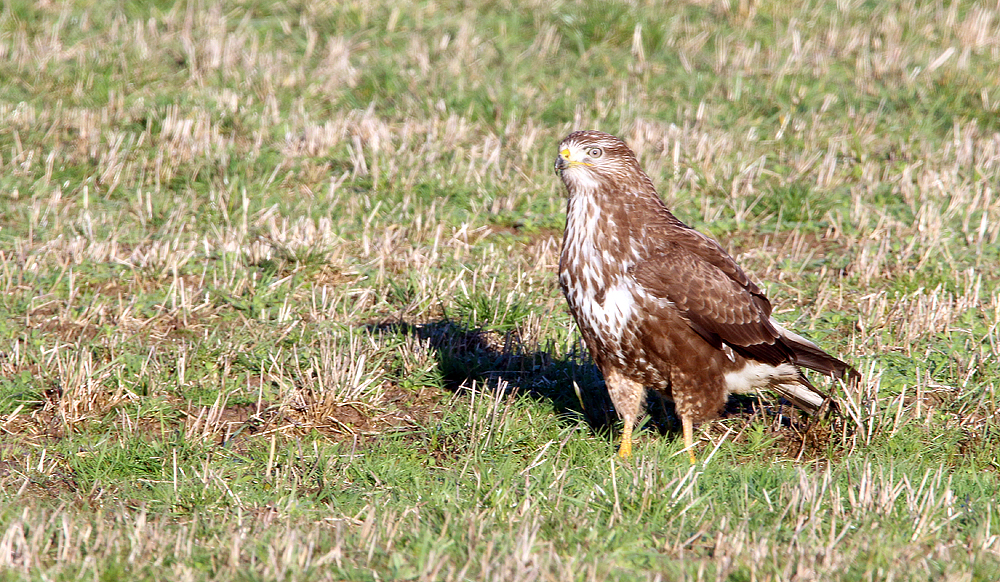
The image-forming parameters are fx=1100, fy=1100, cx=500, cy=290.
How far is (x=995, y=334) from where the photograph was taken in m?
6.09

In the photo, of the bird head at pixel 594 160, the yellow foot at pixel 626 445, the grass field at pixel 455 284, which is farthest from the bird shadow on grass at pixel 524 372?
the bird head at pixel 594 160

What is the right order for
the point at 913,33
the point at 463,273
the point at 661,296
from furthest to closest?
the point at 913,33, the point at 463,273, the point at 661,296

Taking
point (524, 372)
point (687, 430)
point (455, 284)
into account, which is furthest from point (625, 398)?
point (455, 284)

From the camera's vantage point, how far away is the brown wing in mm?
4848

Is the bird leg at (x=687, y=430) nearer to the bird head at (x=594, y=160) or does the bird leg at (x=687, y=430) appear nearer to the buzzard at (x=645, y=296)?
the buzzard at (x=645, y=296)

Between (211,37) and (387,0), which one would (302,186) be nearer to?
(211,37)

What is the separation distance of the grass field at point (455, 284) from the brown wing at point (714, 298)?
512 mm

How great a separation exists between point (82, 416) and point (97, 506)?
89cm

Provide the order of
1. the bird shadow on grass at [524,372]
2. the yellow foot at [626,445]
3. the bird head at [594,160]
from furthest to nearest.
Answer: the bird shadow on grass at [524,372]
the yellow foot at [626,445]
the bird head at [594,160]

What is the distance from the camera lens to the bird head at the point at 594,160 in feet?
16.3

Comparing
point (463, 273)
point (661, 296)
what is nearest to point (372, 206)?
point (463, 273)

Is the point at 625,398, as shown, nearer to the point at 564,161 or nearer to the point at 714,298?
the point at 714,298

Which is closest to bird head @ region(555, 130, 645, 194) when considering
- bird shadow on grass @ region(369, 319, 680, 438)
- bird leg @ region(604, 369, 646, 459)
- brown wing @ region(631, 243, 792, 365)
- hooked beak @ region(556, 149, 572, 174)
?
hooked beak @ region(556, 149, 572, 174)

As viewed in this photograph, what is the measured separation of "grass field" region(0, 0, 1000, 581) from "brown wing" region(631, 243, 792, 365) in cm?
51
